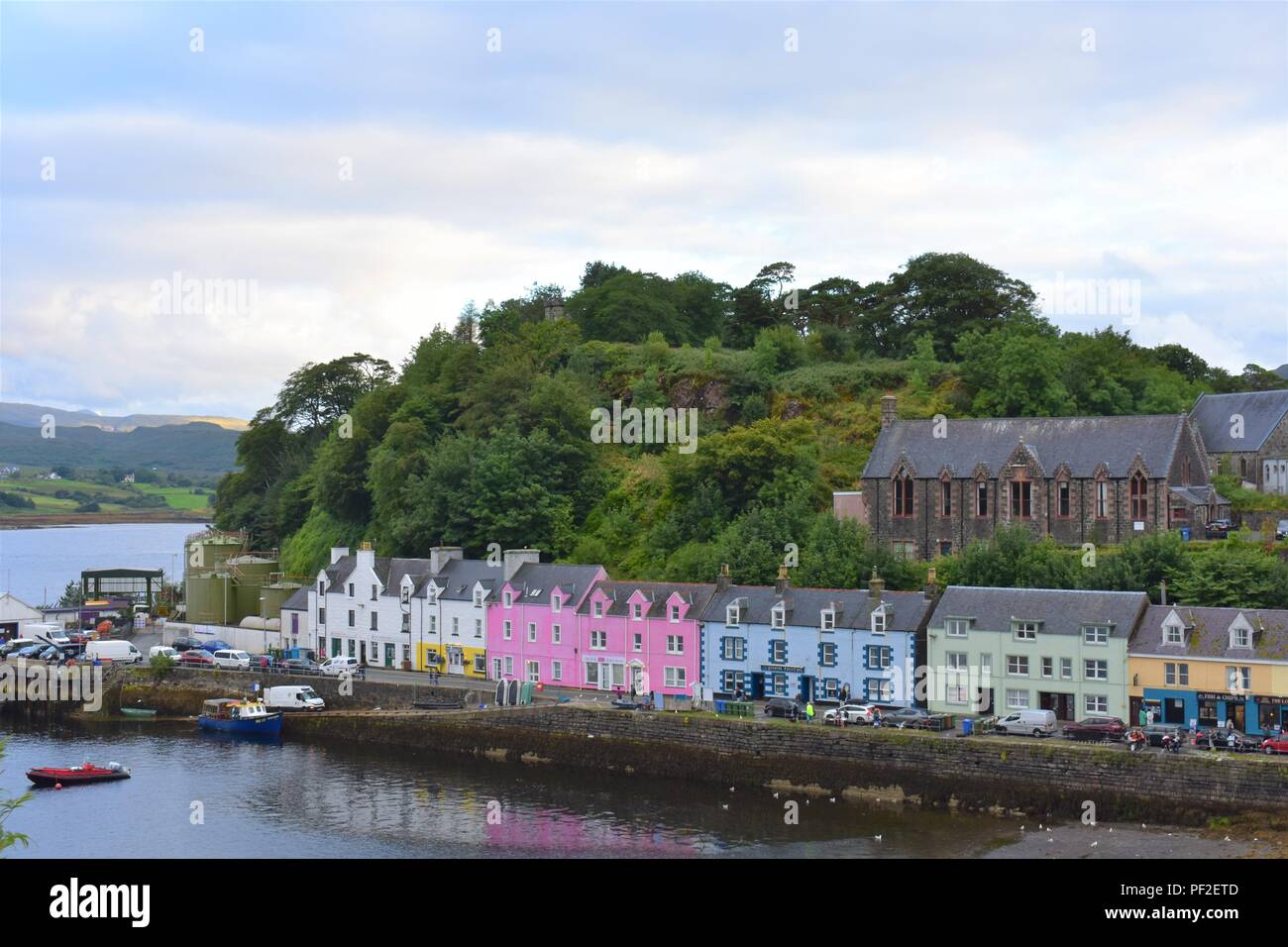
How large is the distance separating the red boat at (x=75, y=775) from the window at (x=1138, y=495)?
40.8 metres

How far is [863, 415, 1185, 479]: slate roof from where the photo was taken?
57406 millimetres

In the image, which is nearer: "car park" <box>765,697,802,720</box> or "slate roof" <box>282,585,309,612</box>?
"car park" <box>765,697,802,720</box>

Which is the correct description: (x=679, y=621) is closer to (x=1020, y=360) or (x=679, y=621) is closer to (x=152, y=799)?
(x=152, y=799)

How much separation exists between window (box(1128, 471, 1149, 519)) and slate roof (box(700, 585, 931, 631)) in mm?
12774

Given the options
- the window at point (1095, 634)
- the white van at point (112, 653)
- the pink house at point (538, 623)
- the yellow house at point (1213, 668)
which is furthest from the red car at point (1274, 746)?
the white van at point (112, 653)

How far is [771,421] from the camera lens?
220 ft

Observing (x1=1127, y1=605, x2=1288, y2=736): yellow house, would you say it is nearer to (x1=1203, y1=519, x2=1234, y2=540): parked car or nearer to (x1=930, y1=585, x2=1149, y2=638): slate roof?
(x1=930, y1=585, x2=1149, y2=638): slate roof

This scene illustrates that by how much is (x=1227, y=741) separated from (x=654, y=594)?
2229 centimetres

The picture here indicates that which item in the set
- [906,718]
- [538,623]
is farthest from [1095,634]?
[538,623]

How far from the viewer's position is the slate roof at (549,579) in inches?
2233

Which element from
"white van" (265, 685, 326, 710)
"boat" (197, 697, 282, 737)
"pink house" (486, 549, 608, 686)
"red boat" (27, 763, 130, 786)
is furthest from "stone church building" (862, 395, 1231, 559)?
"red boat" (27, 763, 130, 786)

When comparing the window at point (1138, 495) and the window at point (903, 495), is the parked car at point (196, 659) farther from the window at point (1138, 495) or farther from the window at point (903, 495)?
the window at point (1138, 495)
